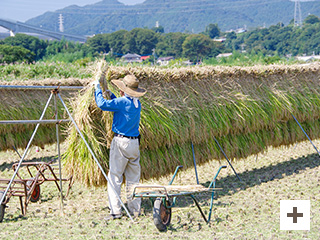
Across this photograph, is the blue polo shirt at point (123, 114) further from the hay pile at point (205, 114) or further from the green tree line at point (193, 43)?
the green tree line at point (193, 43)

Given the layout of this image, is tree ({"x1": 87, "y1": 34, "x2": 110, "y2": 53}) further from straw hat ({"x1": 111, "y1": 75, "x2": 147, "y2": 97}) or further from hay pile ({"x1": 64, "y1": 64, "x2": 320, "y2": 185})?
straw hat ({"x1": 111, "y1": 75, "x2": 147, "y2": 97})

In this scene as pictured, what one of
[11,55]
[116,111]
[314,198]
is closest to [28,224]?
[116,111]

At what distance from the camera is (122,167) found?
690 centimetres

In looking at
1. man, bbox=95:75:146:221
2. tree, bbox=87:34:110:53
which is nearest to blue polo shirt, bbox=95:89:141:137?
man, bbox=95:75:146:221

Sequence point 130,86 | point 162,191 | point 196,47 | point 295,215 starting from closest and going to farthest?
1. point 162,191
2. point 295,215
3. point 130,86
4. point 196,47

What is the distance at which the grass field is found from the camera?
5.95 meters

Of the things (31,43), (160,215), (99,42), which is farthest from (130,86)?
(99,42)

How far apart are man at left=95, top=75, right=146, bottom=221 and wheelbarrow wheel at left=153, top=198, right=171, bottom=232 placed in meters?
0.89

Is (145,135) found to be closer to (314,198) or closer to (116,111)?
(116,111)

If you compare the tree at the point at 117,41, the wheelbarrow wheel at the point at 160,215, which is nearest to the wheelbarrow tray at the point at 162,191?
the wheelbarrow wheel at the point at 160,215

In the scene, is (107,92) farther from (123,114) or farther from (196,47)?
(196,47)

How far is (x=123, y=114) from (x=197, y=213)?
190cm

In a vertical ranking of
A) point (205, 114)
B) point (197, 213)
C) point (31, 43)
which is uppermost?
point (205, 114)

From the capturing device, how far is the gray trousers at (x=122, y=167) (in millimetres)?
6766
